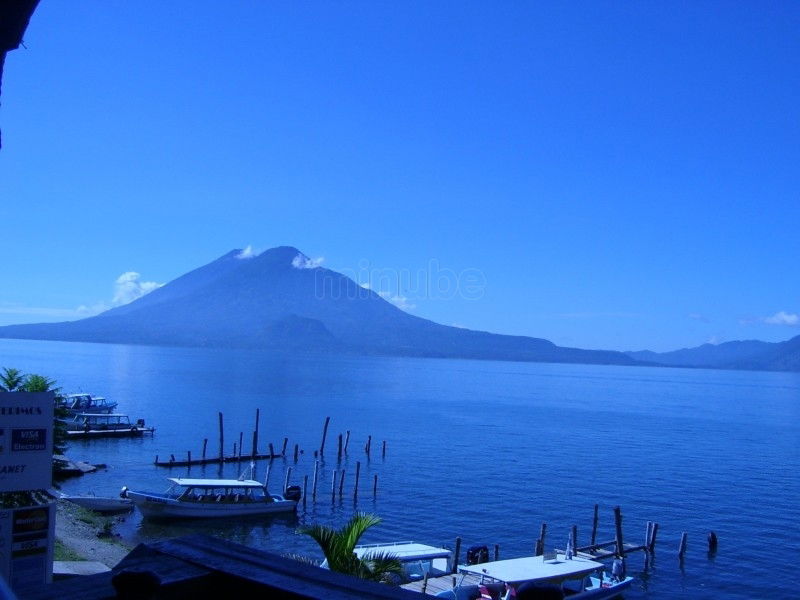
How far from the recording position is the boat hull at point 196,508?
113ft

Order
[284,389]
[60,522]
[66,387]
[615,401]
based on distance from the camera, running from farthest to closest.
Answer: [615,401] < [284,389] < [66,387] < [60,522]

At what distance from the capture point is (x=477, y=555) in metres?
28.1

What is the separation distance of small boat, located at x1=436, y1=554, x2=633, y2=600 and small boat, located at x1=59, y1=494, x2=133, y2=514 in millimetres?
17939

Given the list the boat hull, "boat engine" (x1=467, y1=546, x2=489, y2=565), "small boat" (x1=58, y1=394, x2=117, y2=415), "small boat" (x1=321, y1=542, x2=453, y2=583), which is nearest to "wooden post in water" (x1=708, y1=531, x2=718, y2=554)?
"boat engine" (x1=467, y1=546, x2=489, y2=565)

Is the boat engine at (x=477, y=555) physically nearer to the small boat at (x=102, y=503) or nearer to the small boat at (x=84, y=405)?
the small boat at (x=102, y=503)

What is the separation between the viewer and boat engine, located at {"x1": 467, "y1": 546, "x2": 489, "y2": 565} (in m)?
27.8

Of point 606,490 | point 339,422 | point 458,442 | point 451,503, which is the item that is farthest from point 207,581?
point 339,422

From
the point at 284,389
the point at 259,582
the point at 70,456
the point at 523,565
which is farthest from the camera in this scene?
the point at 284,389

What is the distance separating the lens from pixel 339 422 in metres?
79.8

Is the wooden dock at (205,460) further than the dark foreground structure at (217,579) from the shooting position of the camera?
Yes

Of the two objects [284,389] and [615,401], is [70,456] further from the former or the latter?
[615,401]

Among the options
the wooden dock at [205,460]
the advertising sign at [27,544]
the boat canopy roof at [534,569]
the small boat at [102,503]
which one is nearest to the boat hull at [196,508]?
the small boat at [102,503]

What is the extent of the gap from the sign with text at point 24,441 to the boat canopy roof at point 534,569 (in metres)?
17.9

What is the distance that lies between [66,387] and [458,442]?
7211cm
